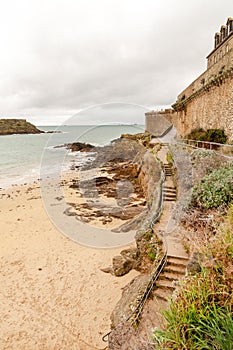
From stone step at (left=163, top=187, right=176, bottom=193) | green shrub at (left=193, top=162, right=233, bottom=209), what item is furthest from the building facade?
green shrub at (left=193, top=162, right=233, bottom=209)

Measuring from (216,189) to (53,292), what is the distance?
5.89 meters

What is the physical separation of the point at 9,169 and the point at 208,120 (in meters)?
28.8

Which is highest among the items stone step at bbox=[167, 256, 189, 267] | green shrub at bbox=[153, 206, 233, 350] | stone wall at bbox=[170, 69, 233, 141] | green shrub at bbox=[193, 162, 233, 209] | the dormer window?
the dormer window

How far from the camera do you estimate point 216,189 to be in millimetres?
6680

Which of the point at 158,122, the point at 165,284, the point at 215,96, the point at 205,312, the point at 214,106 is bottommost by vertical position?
the point at 165,284

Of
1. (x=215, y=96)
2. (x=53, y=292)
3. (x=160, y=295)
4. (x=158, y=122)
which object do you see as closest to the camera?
(x=160, y=295)

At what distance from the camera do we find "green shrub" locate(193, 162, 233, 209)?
6.41 m

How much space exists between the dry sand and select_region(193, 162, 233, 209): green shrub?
3.22 metres

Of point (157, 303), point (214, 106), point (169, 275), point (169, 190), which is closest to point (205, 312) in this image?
point (157, 303)

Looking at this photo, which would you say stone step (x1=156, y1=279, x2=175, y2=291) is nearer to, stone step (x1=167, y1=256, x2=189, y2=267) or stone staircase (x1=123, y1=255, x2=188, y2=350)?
stone staircase (x1=123, y1=255, x2=188, y2=350)

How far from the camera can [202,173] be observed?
834 centimetres

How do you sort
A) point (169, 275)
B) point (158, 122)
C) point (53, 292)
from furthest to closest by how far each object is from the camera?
1. point (158, 122)
2. point (53, 292)
3. point (169, 275)

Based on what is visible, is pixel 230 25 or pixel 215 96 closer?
pixel 215 96

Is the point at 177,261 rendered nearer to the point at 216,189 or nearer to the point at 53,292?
the point at 216,189
